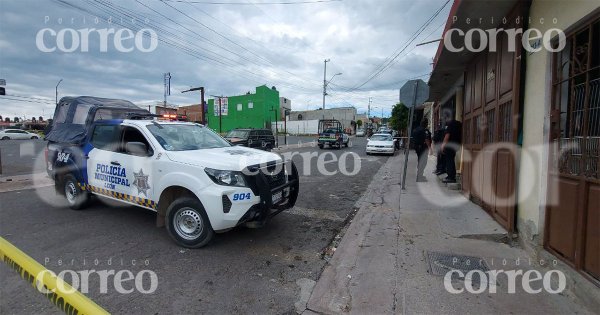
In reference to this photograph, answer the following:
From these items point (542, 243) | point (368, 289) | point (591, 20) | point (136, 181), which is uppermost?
point (591, 20)

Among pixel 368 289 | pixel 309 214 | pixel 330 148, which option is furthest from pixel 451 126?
pixel 330 148

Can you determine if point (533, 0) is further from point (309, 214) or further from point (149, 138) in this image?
point (149, 138)

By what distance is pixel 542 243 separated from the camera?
3.68 meters

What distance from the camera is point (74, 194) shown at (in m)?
6.08

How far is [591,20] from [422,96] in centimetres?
543

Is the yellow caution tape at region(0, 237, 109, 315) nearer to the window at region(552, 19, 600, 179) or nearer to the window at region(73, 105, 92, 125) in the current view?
the window at region(552, 19, 600, 179)

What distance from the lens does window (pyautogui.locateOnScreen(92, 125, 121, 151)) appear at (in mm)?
5340

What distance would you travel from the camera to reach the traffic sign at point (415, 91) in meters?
8.24

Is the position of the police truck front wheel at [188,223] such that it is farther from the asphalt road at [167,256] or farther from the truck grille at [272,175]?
the truck grille at [272,175]

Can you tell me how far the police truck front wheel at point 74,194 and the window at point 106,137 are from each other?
0.99 metres

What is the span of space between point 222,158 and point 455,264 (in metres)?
3.26

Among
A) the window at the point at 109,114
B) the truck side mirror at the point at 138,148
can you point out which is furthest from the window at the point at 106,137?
the window at the point at 109,114

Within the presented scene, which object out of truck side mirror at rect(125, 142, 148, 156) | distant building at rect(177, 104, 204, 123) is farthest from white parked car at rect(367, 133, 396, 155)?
distant building at rect(177, 104, 204, 123)

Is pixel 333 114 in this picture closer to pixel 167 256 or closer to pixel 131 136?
pixel 131 136
